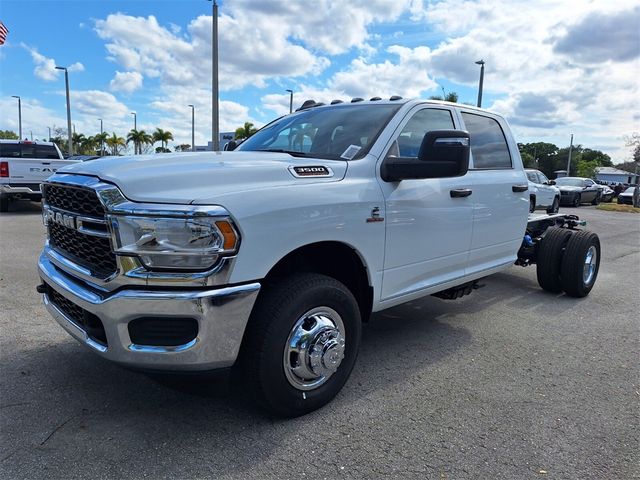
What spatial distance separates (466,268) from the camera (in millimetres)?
4211

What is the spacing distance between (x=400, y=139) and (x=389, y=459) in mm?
2131

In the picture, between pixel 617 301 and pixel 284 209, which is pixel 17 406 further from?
pixel 617 301

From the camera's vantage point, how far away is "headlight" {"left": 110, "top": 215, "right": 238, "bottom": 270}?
7.54 feet

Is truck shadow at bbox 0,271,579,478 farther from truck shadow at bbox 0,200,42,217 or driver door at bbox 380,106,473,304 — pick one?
truck shadow at bbox 0,200,42,217

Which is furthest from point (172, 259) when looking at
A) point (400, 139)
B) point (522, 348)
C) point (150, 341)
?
point (522, 348)

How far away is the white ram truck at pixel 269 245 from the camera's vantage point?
2.33 m

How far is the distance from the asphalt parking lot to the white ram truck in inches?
12.1

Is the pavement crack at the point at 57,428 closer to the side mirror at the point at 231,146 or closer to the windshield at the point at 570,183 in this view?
the side mirror at the point at 231,146

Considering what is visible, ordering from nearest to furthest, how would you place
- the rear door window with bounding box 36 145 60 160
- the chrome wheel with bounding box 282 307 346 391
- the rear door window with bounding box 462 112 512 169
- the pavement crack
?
the pavement crack < the chrome wheel with bounding box 282 307 346 391 < the rear door window with bounding box 462 112 512 169 < the rear door window with bounding box 36 145 60 160

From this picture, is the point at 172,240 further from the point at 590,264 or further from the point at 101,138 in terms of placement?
the point at 101,138

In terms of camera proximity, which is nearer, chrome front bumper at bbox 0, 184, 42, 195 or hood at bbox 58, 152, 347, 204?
hood at bbox 58, 152, 347, 204

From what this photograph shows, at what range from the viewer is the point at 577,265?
566 cm

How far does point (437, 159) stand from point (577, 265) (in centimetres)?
354

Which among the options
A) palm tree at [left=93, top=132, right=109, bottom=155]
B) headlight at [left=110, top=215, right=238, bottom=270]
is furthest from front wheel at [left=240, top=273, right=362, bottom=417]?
palm tree at [left=93, top=132, right=109, bottom=155]
